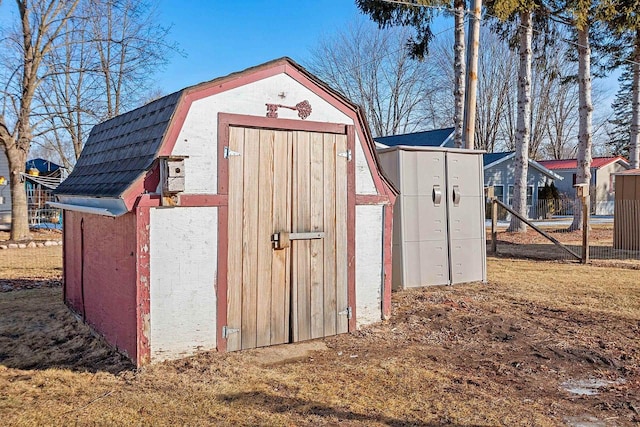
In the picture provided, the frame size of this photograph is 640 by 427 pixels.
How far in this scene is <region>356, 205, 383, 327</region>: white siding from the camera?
588cm

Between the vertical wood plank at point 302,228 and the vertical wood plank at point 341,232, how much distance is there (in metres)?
0.37

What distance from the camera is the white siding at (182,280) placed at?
183 inches

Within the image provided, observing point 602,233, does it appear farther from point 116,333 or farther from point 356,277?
point 116,333

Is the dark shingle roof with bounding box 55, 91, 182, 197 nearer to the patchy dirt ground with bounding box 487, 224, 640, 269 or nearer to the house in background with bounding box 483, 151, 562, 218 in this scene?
the patchy dirt ground with bounding box 487, 224, 640, 269

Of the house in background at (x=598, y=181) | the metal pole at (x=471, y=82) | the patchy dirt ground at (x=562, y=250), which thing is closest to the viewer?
the metal pole at (x=471, y=82)

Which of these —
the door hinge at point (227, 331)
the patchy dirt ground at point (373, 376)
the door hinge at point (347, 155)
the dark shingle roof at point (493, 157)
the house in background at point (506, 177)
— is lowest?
the patchy dirt ground at point (373, 376)

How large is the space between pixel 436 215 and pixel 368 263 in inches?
108

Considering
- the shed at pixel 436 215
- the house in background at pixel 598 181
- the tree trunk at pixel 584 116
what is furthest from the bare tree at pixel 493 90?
the shed at pixel 436 215

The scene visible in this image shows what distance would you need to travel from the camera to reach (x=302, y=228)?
5422mm

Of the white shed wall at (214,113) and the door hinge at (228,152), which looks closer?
the white shed wall at (214,113)

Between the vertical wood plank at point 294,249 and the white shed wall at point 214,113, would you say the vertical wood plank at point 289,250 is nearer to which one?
the vertical wood plank at point 294,249

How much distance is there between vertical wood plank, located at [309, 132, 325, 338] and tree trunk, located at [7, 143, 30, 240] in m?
14.2

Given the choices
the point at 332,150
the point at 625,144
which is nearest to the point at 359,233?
the point at 332,150

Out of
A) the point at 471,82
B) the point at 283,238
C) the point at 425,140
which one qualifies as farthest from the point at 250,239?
the point at 425,140
